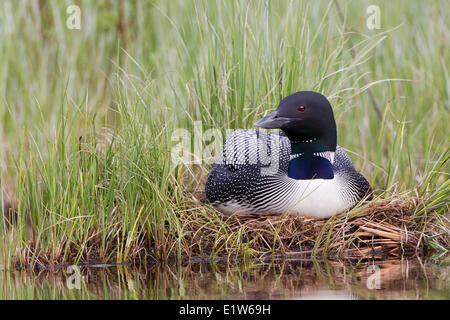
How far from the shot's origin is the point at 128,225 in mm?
4094

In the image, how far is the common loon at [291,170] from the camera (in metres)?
4.26

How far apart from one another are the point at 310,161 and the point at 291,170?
14 centimetres

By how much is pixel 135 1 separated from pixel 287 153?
2752mm

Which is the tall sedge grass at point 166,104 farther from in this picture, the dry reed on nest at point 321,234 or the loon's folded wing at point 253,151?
the loon's folded wing at point 253,151

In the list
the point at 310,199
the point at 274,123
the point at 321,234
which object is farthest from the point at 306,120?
the point at 321,234

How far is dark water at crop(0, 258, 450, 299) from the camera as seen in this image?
10.6 ft

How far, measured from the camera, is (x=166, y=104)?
5031mm

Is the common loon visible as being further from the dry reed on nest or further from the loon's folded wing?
the dry reed on nest

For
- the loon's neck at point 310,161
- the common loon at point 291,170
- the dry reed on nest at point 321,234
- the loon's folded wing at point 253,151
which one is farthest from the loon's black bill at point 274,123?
the dry reed on nest at point 321,234

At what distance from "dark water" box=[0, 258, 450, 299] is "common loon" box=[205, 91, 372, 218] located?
0.46m

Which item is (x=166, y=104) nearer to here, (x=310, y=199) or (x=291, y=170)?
(x=291, y=170)

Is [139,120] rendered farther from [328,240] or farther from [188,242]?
[328,240]
